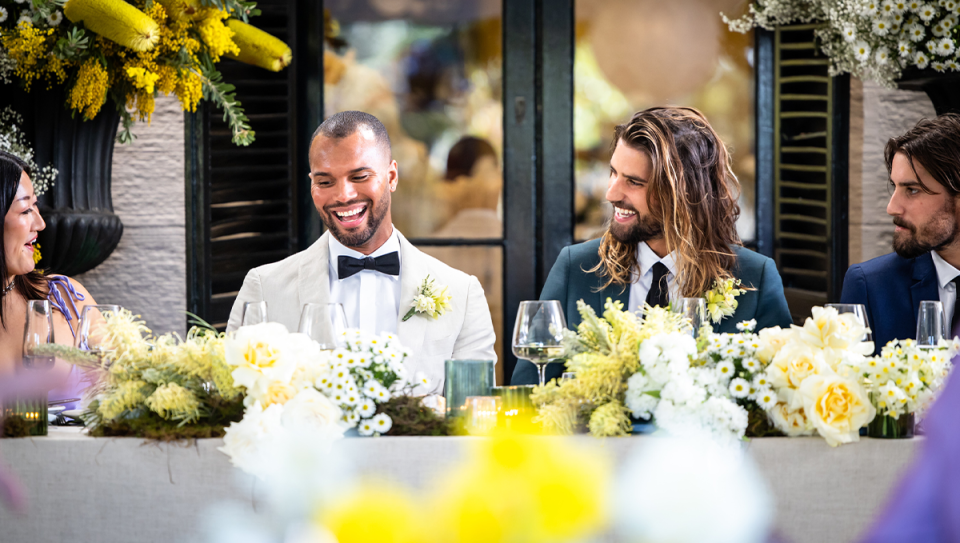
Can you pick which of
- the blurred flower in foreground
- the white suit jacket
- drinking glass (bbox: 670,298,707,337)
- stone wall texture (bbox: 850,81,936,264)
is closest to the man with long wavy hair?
the white suit jacket

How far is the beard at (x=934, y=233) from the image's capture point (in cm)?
286

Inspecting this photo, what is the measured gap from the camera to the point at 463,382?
1718 millimetres

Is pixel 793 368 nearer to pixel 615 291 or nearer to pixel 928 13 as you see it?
pixel 615 291

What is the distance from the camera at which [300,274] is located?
2939 millimetres

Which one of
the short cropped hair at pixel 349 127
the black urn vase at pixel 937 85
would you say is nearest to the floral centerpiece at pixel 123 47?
the short cropped hair at pixel 349 127

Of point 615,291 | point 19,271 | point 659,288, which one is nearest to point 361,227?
point 615,291

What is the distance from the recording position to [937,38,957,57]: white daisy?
3.09 metres

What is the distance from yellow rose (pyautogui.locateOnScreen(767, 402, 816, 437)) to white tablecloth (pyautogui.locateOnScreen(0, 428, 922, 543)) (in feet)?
0.05

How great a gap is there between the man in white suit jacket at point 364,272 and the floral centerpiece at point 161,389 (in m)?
1.16

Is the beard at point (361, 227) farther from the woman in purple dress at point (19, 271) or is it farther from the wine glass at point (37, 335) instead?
the wine glass at point (37, 335)

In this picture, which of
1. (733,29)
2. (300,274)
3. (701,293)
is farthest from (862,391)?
(733,29)

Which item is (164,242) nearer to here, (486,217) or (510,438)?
(486,217)

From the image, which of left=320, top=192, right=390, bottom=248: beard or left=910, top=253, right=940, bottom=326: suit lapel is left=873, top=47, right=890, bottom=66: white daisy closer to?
left=910, top=253, right=940, bottom=326: suit lapel

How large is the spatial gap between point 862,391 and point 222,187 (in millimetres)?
2804
